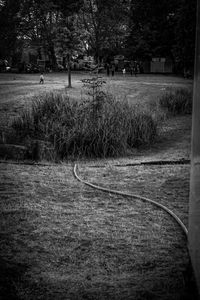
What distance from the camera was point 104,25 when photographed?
46.4 m

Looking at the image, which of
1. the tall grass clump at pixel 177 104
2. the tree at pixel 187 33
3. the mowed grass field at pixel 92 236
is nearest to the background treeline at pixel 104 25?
the tree at pixel 187 33

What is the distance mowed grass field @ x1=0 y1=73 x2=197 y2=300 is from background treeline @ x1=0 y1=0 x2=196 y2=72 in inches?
1328

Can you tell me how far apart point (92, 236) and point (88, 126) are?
5480 millimetres

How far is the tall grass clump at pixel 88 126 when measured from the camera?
8.80 meters

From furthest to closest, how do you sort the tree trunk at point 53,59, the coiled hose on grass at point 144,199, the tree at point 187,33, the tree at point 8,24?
the tree trunk at point 53,59 → the tree at point 8,24 → the tree at point 187,33 → the coiled hose on grass at point 144,199

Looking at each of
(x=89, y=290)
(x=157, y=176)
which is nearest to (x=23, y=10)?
(x=157, y=176)

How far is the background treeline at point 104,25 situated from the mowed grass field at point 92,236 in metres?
33.7

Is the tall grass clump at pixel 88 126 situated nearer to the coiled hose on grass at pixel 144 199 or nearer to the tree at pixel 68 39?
the coiled hose on grass at pixel 144 199

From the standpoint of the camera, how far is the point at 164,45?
42.8 m

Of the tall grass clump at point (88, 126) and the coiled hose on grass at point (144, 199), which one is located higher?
the tall grass clump at point (88, 126)

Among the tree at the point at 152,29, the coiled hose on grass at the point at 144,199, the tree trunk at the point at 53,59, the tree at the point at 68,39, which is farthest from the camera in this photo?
the tree trunk at the point at 53,59

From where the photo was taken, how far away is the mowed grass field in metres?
2.90

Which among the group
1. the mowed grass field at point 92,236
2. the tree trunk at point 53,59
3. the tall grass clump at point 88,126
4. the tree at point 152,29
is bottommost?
the mowed grass field at point 92,236

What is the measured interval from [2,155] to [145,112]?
4.59 metres
